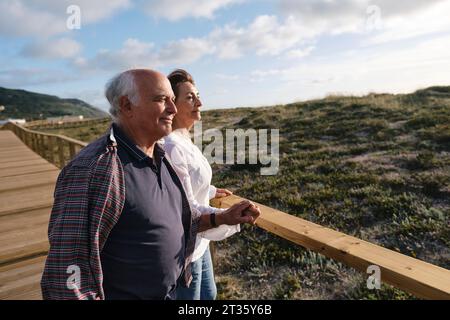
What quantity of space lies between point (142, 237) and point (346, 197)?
21.3 ft

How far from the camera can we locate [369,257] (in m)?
1.80

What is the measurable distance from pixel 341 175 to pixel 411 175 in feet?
5.04

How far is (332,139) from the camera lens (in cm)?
1342

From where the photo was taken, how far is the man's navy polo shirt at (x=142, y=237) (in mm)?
1843

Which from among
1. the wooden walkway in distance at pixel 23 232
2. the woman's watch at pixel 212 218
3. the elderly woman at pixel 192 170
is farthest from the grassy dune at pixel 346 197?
the woman's watch at pixel 212 218

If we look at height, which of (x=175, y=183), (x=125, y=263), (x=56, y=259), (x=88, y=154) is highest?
(x=88, y=154)

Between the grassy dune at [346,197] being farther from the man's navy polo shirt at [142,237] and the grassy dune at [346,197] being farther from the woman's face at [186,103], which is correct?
the man's navy polo shirt at [142,237]

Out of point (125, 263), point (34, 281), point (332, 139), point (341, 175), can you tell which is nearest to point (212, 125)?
point (332, 139)

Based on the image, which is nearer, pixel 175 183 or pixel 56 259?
pixel 56 259

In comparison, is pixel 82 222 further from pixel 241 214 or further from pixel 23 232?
pixel 23 232

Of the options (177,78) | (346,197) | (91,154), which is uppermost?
(177,78)

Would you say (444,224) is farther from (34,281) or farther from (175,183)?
(34,281)

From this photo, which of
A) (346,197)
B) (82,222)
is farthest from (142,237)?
(346,197)

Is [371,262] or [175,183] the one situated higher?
Result: [175,183]
